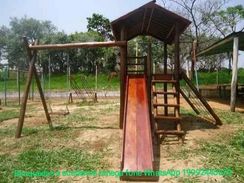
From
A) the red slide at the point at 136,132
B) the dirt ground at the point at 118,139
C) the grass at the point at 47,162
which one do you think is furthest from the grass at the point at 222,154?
the grass at the point at 47,162

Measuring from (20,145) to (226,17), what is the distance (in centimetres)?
3551

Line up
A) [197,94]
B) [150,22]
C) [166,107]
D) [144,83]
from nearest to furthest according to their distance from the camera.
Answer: [144,83] < [166,107] < [197,94] < [150,22]

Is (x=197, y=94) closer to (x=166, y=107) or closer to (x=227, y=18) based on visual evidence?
(x=166, y=107)

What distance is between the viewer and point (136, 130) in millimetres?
7078

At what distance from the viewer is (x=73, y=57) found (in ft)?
147

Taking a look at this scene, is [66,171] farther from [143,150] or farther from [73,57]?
[73,57]

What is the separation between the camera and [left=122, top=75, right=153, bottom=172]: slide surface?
6.02 metres

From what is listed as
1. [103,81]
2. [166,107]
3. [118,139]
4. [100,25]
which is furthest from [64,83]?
[118,139]

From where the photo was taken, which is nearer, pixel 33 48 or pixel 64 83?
pixel 33 48

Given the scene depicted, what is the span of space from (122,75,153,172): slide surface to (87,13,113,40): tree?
130 feet

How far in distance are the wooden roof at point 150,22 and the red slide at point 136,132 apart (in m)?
1.63

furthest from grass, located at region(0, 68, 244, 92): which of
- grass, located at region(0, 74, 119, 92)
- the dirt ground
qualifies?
the dirt ground

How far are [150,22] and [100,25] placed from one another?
39.4 meters

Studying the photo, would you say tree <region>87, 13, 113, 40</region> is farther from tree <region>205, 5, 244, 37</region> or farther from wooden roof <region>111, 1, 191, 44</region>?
wooden roof <region>111, 1, 191, 44</region>
